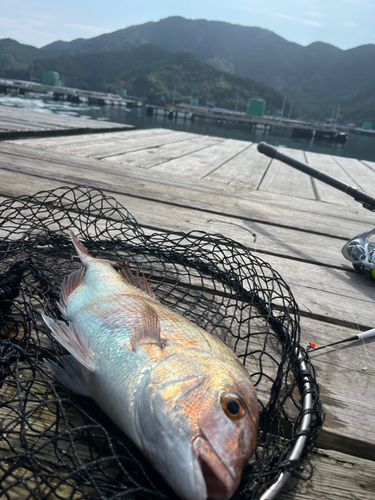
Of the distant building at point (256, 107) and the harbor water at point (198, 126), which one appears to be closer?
the harbor water at point (198, 126)

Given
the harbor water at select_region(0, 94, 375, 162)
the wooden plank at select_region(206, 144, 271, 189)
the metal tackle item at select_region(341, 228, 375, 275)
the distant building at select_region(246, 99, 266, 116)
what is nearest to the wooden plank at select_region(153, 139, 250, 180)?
the wooden plank at select_region(206, 144, 271, 189)

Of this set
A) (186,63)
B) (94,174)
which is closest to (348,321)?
(94,174)

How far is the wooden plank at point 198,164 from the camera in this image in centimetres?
652

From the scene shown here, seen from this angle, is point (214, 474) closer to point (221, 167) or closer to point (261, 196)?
point (261, 196)

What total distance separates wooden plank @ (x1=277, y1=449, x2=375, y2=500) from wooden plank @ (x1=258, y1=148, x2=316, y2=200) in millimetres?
4955

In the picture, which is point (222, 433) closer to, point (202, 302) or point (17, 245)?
point (202, 302)

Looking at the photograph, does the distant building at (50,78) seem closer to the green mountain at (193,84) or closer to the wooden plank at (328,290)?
the green mountain at (193,84)

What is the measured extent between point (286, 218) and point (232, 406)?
12.2ft

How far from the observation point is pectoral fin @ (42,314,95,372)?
145cm

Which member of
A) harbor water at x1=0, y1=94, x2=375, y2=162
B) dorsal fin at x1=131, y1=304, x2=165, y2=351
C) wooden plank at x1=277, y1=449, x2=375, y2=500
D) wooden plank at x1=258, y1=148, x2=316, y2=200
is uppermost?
harbor water at x1=0, y1=94, x2=375, y2=162

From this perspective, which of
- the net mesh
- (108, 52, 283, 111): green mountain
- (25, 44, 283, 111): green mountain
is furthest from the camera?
(25, 44, 283, 111): green mountain

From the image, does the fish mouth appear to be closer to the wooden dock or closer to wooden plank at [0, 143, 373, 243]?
the wooden dock

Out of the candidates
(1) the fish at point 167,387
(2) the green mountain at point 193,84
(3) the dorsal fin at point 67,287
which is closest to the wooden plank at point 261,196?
(3) the dorsal fin at point 67,287

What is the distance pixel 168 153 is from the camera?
Result: 820 cm
